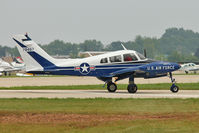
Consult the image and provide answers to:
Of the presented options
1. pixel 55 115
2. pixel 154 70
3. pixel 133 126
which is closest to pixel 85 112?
pixel 55 115

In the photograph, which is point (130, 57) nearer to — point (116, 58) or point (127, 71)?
point (116, 58)

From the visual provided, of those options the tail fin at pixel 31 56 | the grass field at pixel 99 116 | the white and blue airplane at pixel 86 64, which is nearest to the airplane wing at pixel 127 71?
the white and blue airplane at pixel 86 64

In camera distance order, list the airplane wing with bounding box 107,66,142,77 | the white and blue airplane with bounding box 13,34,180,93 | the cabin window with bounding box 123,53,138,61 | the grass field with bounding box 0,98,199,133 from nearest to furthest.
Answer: the grass field with bounding box 0,98,199,133 → the airplane wing with bounding box 107,66,142,77 → the white and blue airplane with bounding box 13,34,180,93 → the cabin window with bounding box 123,53,138,61

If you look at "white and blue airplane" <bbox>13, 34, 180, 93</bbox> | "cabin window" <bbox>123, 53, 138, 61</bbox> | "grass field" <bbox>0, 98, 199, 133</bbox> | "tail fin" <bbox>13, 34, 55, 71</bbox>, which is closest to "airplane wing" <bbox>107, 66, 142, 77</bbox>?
"white and blue airplane" <bbox>13, 34, 180, 93</bbox>

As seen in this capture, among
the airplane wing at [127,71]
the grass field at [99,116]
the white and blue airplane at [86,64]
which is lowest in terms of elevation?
the grass field at [99,116]

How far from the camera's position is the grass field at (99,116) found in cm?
1444

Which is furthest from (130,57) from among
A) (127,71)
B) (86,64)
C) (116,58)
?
(86,64)

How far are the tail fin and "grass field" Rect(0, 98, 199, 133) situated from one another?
638 centimetres

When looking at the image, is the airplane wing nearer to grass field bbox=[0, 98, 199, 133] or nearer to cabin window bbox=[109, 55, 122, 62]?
cabin window bbox=[109, 55, 122, 62]

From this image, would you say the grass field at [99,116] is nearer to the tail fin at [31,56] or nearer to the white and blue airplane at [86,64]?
the white and blue airplane at [86,64]

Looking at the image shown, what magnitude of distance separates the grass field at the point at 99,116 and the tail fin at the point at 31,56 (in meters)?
6.38

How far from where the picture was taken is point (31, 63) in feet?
99.5

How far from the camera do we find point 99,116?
17.4m

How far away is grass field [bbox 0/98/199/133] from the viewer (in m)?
14.4
